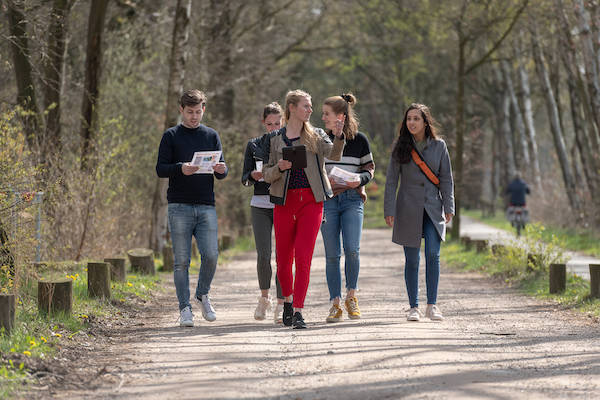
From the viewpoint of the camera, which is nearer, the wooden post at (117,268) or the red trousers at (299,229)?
the red trousers at (299,229)

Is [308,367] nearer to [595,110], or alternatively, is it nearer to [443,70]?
[595,110]

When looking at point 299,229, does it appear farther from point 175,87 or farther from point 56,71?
point 175,87

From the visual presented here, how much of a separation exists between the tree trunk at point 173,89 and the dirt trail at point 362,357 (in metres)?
7.14

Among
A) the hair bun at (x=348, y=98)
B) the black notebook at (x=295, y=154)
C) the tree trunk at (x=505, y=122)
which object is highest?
the tree trunk at (x=505, y=122)

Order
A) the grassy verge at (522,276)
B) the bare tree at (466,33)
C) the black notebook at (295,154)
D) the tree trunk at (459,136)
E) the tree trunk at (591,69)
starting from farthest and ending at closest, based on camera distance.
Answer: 1. the tree trunk at (459,136)
2. the bare tree at (466,33)
3. the tree trunk at (591,69)
4. the grassy verge at (522,276)
5. the black notebook at (295,154)

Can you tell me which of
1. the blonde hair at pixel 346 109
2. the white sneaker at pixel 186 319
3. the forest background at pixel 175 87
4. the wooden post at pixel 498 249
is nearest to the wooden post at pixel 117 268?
the forest background at pixel 175 87

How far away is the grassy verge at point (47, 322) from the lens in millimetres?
6598

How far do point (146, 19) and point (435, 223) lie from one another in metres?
16.2

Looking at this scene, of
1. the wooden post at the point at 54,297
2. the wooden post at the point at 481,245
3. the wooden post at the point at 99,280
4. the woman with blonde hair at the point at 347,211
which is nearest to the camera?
the wooden post at the point at 54,297

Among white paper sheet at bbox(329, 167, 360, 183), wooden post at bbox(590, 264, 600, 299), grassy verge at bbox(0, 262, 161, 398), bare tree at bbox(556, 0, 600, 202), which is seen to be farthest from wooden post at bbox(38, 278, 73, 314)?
bare tree at bbox(556, 0, 600, 202)

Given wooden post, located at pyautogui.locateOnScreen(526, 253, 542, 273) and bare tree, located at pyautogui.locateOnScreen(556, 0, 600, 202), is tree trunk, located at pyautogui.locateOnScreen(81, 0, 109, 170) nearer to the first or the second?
wooden post, located at pyautogui.locateOnScreen(526, 253, 542, 273)

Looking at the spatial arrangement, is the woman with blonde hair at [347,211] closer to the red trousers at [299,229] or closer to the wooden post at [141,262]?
→ the red trousers at [299,229]

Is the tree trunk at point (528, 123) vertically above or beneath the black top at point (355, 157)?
above

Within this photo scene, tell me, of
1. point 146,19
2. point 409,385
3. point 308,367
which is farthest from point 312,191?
point 146,19
